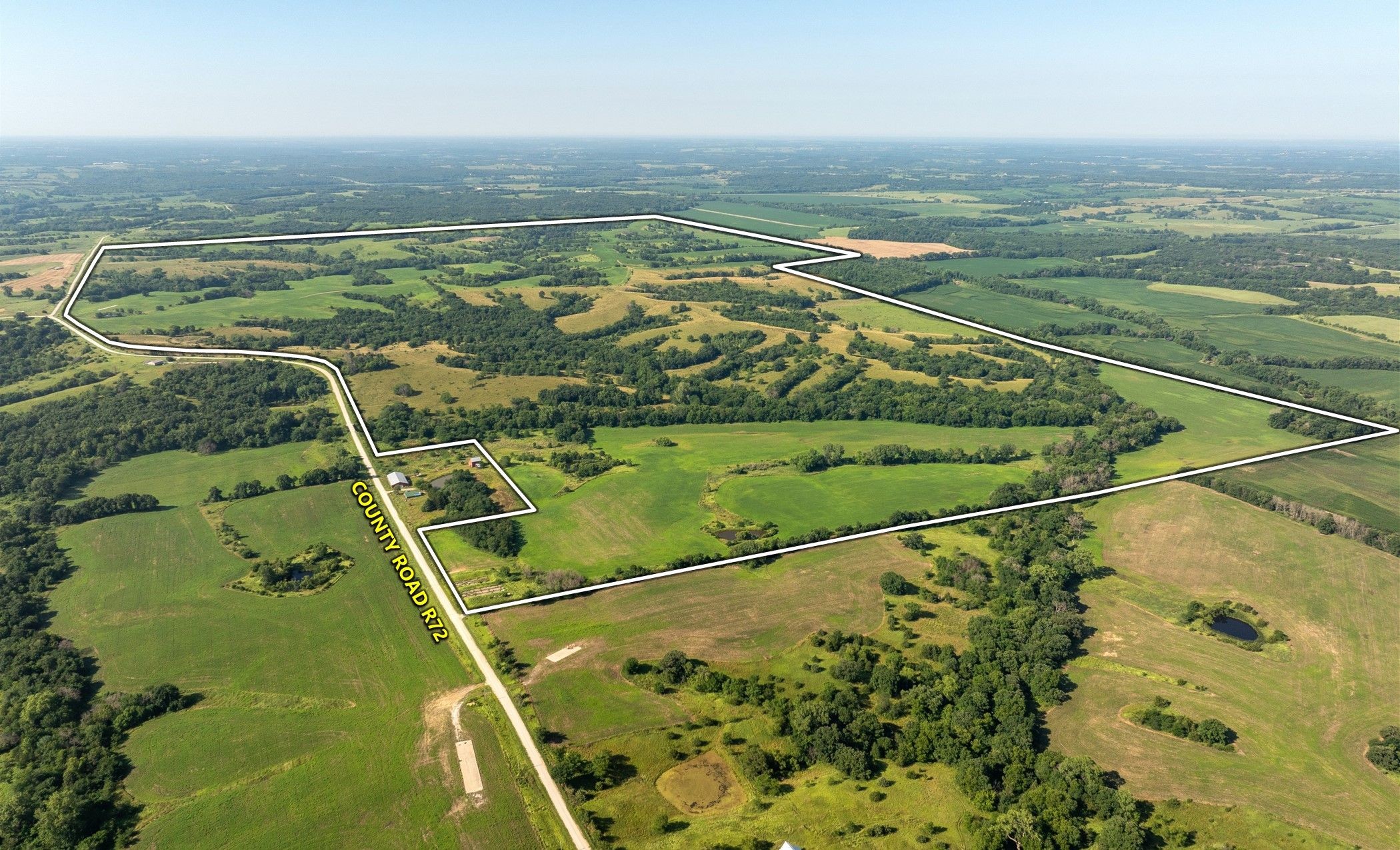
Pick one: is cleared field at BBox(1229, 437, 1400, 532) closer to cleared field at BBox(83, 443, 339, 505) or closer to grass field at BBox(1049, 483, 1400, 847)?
grass field at BBox(1049, 483, 1400, 847)

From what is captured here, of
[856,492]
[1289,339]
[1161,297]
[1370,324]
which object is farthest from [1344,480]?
[1161,297]

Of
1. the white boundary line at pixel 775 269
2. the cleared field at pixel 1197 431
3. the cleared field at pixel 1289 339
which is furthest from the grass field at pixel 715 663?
the cleared field at pixel 1289 339

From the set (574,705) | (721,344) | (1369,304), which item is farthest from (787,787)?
(1369,304)

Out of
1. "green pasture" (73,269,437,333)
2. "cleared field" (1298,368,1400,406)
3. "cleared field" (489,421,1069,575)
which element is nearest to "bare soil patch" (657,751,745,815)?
"cleared field" (489,421,1069,575)

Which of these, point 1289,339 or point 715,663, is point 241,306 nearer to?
point 715,663

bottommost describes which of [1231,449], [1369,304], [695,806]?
[695,806]

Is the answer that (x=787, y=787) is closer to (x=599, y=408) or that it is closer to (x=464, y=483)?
(x=464, y=483)
